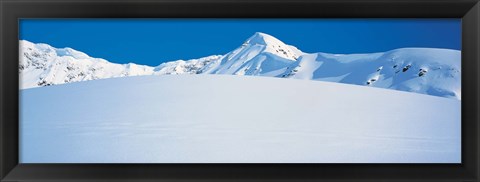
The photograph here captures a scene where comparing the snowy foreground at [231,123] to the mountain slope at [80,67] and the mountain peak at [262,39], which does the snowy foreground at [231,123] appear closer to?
the mountain slope at [80,67]

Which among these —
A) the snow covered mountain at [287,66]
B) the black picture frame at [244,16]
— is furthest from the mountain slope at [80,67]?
the black picture frame at [244,16]

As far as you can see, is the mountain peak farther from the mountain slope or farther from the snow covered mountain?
the mountain slope

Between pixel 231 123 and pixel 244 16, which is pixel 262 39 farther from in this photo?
pixel 231 123

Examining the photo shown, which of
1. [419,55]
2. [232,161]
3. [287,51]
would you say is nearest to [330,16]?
[287,51]

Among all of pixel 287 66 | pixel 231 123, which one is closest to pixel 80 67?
pixel 231 123

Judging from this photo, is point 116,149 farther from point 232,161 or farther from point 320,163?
point 320,163

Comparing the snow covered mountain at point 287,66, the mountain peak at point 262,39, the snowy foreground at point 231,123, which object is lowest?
the snowy foreground at point 231,123
